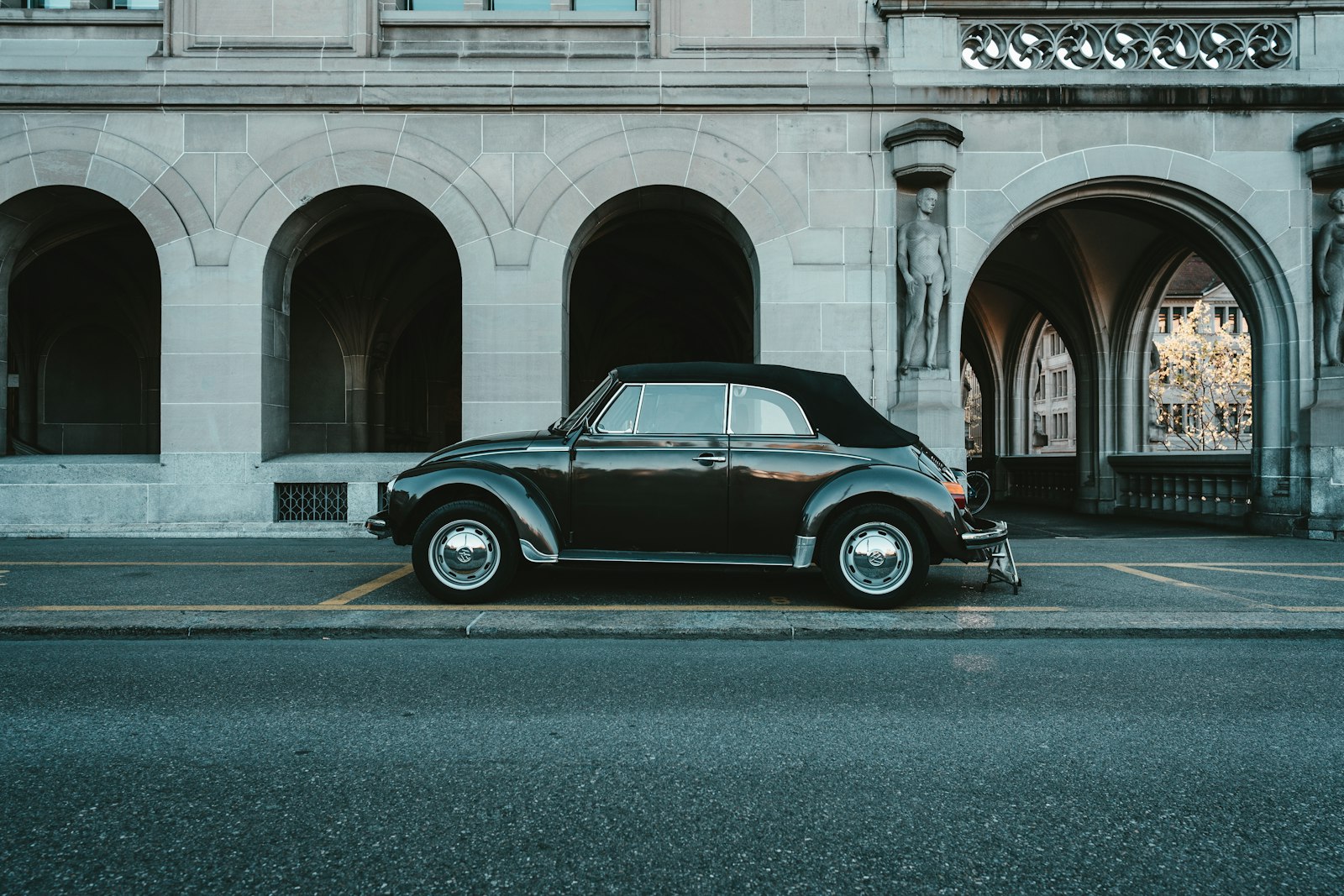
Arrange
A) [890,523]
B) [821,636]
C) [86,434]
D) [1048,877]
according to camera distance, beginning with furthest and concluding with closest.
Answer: [86,434]
[890,523]
[821,636]
[1048,877]

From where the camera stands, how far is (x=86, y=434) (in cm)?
1608

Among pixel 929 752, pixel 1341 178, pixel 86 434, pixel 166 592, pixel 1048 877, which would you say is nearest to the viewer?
Result: pixel 1048 877

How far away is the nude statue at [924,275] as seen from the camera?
988cm

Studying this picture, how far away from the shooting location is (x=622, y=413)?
5.72m

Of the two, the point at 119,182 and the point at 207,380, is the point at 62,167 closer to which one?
the point at 119,182

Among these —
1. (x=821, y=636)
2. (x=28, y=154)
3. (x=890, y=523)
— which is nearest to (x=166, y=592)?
(x=821, y=636)

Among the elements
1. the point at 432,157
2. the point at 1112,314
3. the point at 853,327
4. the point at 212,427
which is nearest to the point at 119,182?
the point at 212,427

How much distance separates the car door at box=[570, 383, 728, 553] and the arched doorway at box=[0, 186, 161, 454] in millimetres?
12876

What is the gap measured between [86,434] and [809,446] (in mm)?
16692

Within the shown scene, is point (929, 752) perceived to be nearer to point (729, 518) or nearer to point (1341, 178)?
point (729, 518)

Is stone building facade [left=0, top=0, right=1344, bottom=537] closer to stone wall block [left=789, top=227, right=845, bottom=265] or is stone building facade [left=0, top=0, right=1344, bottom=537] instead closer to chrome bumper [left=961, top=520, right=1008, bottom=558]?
stone wall block [left=789, top=227, right=845, bottom=265]

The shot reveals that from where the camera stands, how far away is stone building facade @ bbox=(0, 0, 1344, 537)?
32.6ft

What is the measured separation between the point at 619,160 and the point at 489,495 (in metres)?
6.22

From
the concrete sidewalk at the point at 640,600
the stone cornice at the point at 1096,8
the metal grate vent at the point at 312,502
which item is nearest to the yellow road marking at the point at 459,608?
the concrete sidewalk at the point at 640,600
